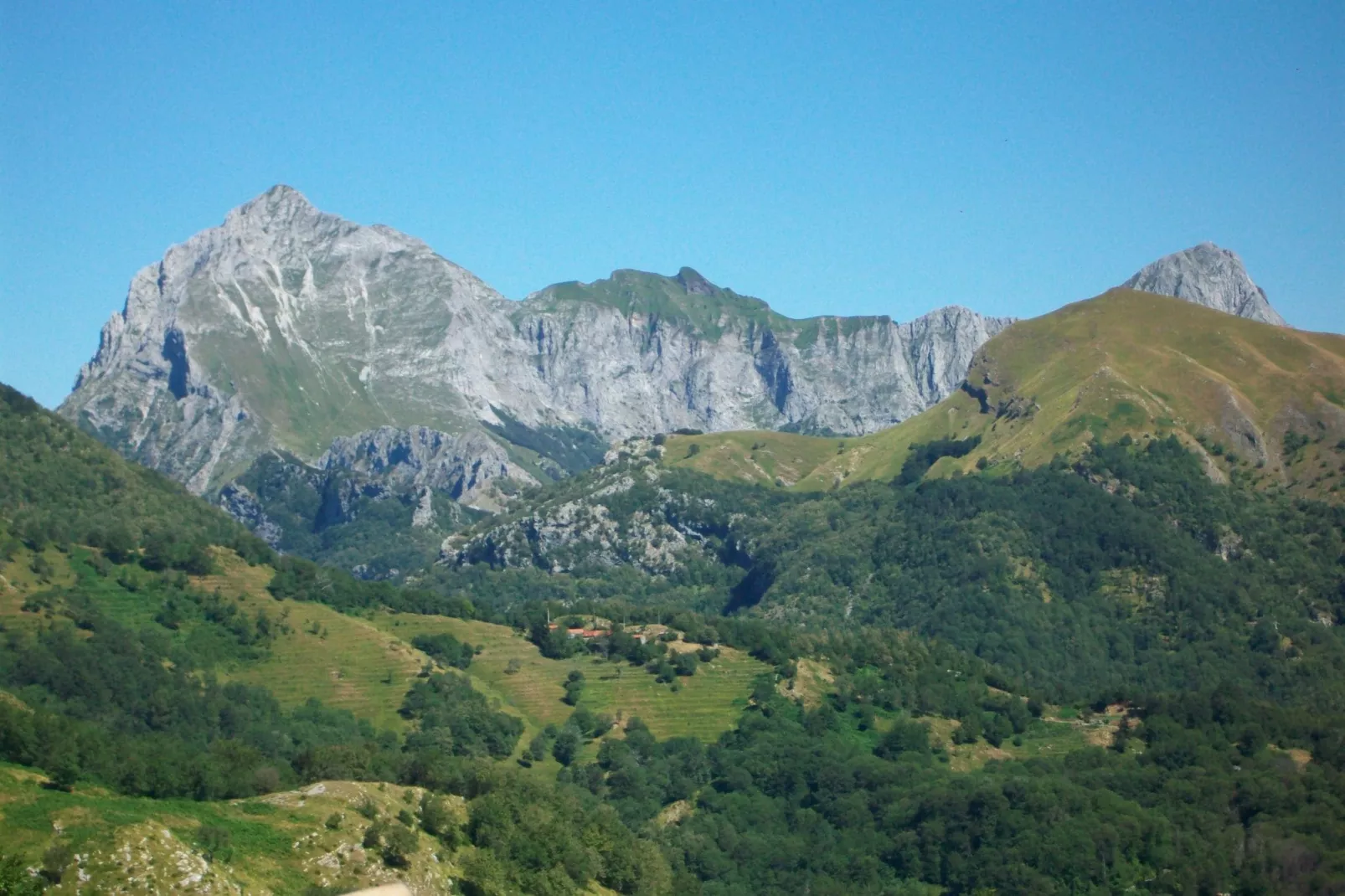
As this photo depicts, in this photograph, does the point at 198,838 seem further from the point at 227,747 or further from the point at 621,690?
the point at 621,690

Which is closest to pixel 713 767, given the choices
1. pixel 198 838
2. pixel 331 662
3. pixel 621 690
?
pixel 621 690

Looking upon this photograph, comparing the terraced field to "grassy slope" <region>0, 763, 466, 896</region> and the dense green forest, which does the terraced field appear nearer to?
the dense green forest

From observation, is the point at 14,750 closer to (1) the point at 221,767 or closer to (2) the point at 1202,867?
(1) the point at 221,767

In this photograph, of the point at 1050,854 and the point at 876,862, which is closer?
the point at 1050,854

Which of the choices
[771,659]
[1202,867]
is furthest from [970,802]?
[771,659]

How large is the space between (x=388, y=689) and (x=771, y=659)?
170ft

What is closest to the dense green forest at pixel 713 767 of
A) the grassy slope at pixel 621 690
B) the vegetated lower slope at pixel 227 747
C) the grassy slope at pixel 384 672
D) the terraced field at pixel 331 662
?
the vegetated lower slope at pixel 227 747

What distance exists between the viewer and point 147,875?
70.3m

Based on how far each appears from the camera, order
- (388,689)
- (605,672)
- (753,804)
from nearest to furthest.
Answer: (753,804) < (388,689) < (605,672)

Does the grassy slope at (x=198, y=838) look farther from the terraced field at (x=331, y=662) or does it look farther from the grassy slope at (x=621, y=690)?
the grassy slope at (x=621, y=690)

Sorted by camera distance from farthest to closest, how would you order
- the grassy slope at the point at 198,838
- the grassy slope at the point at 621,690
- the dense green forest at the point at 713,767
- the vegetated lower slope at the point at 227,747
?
the grassy slope at the point at 621,690
the dense green forest at the point at 713,767
the vegetated lower slope at the point at 227,747
the grassy slope at the point at 198,838

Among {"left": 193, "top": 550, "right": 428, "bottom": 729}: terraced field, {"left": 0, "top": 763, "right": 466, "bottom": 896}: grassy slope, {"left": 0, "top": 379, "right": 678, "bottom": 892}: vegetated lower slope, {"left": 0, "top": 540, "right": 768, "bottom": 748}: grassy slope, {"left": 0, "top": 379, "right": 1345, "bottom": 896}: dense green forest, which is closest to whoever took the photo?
{"left": 0, "top": 763, "right": 466, "bottom": 896}: grassy slope

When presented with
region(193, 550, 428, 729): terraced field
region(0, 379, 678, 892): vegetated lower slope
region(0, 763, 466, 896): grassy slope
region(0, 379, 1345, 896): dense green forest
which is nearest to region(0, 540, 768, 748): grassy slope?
region(193, 550, 428, 729): terraced field

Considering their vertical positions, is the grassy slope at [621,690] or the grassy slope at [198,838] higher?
the grassy slope at [621,690]
